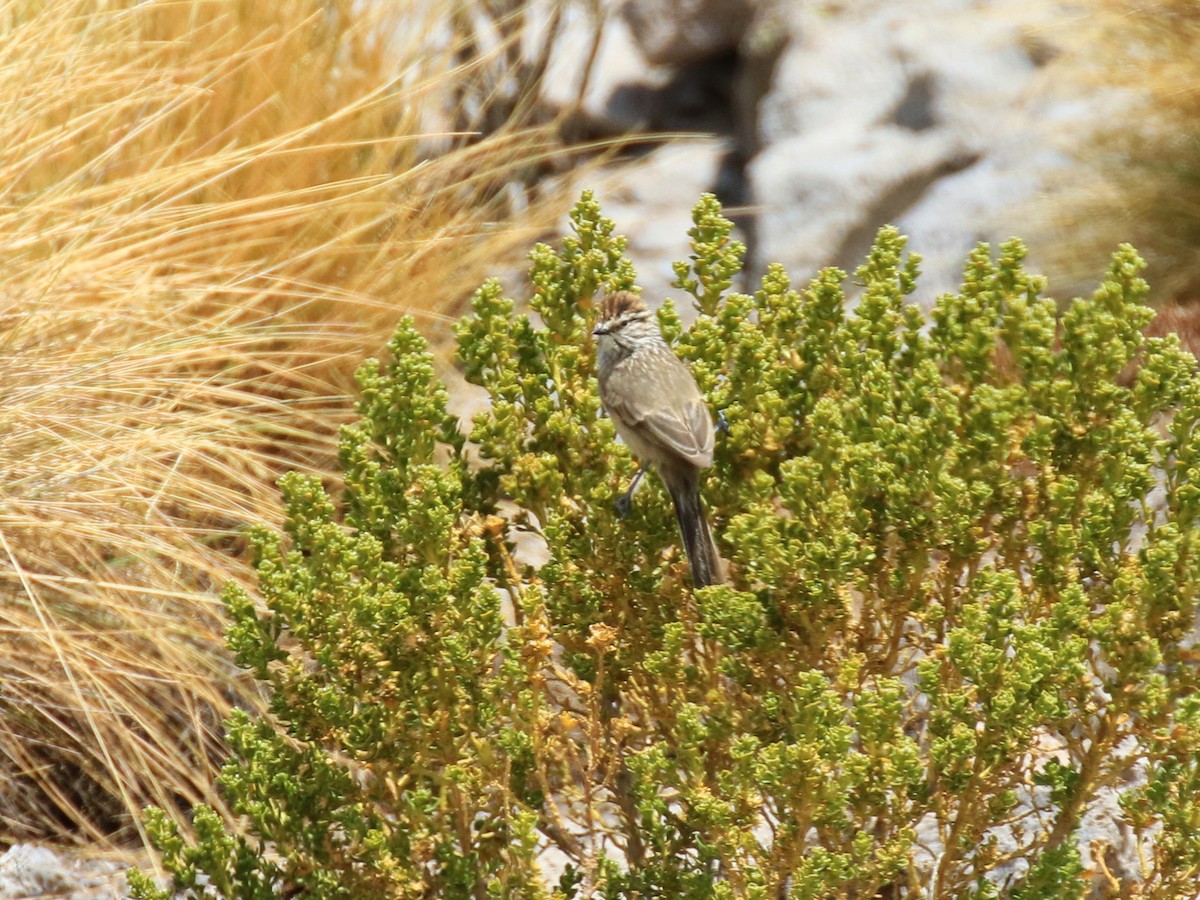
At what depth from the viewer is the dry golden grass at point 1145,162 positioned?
6129mm

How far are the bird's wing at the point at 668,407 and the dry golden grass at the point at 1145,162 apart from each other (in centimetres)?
286

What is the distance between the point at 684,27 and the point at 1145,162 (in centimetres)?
359

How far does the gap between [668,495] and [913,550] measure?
1.94ft

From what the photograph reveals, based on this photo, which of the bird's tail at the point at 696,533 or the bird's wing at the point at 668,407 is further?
the bird's wing at the point at 668,407

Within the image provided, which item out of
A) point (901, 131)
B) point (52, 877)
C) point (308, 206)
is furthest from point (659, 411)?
point (901, 131)

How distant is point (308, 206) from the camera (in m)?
4.90

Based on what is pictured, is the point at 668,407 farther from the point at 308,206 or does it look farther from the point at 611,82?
the point at 611,82

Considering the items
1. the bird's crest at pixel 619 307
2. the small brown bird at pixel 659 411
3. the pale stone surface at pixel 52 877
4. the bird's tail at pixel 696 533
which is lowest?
the pale stone surface at pixel 52 877

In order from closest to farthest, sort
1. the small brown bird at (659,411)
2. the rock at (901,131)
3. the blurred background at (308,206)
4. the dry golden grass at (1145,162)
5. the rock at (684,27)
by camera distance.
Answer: the small brown bird at (659,411)
the blurred background at (308,206)
the dry golden grass at (1145,162)
the rock at (901,131)
the rock at (684,27)

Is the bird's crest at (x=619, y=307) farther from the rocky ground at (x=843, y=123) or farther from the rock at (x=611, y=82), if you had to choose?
the rock at (x=611, y=82)

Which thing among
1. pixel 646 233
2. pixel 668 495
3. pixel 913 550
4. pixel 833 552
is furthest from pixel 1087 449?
pixel 646 233

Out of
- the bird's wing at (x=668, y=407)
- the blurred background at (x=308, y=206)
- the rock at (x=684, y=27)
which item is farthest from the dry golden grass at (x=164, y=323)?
the rock at (x=684, y=27)

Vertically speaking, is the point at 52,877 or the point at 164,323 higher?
the point at 164,323

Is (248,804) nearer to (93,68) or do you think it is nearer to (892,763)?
(892,763)
